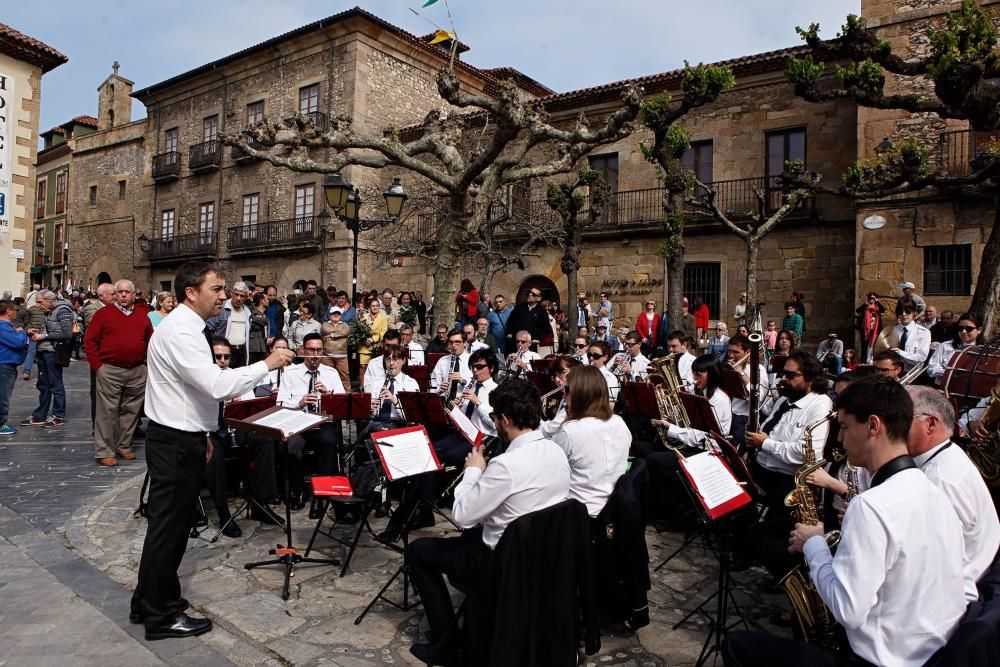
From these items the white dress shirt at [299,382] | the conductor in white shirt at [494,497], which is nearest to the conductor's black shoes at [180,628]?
the conductor in white shirt at [494,497]

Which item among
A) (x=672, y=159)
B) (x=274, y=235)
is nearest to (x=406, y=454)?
(x=672, y=159)

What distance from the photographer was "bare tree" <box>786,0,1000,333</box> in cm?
971

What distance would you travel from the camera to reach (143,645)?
372 cm

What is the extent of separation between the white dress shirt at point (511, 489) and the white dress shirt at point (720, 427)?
2.09 metres

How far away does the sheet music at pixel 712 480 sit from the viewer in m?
3.42

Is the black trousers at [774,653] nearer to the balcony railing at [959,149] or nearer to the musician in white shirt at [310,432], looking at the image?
the musician in white shirt at [310,432]

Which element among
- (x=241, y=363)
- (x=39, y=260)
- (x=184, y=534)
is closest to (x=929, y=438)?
(x=184, y=534)

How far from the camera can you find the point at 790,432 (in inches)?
191

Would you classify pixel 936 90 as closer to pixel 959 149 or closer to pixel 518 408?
pixel 959 149

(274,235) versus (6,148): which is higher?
(6,148)

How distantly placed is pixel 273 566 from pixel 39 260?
44319 millimetres

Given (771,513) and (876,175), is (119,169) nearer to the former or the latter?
(876,175)

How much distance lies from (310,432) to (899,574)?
17.1 feet

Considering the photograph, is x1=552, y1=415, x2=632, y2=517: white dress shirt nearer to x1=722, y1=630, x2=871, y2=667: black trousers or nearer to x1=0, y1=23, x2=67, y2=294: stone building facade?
x1=722, y1=630, x2=871, y2=667: black trousers
